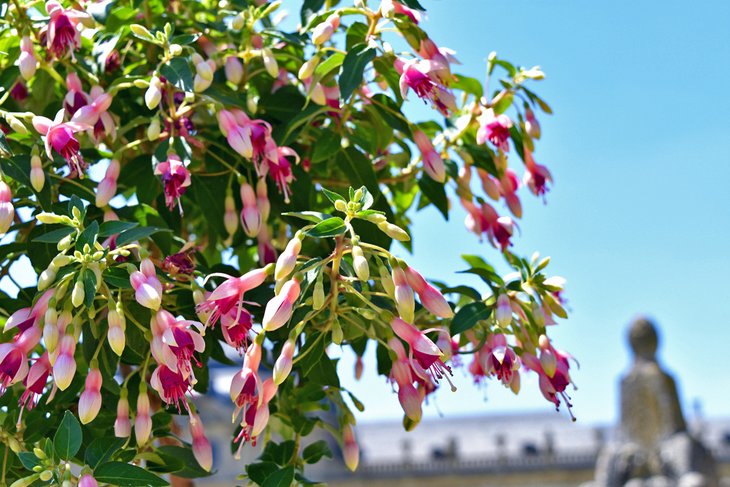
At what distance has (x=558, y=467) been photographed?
146 ft

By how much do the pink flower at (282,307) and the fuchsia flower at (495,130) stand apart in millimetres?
1069

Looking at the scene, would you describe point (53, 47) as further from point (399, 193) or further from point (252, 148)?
point (399, 193)

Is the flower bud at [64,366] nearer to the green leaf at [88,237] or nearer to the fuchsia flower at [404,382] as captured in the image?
the green leaf at [88,237]

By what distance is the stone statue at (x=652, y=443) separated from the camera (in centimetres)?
1519

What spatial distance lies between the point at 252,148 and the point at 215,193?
379 millimetres

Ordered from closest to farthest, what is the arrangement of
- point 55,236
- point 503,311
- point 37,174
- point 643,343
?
point 55,236, point 37,174, point 503,311, point 643,343

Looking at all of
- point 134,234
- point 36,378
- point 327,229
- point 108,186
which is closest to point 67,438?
point 36,378

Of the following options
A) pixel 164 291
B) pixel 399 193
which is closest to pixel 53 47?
pixel 164 291

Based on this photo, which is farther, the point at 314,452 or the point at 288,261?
the point at 314,452

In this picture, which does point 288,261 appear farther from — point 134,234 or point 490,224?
point 490,224

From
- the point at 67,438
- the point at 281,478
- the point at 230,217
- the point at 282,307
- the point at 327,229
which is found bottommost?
the point at 281,478

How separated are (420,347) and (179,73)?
0.96m

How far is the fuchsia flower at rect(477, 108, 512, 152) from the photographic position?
319 centimetres

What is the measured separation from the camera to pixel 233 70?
3.25 m
